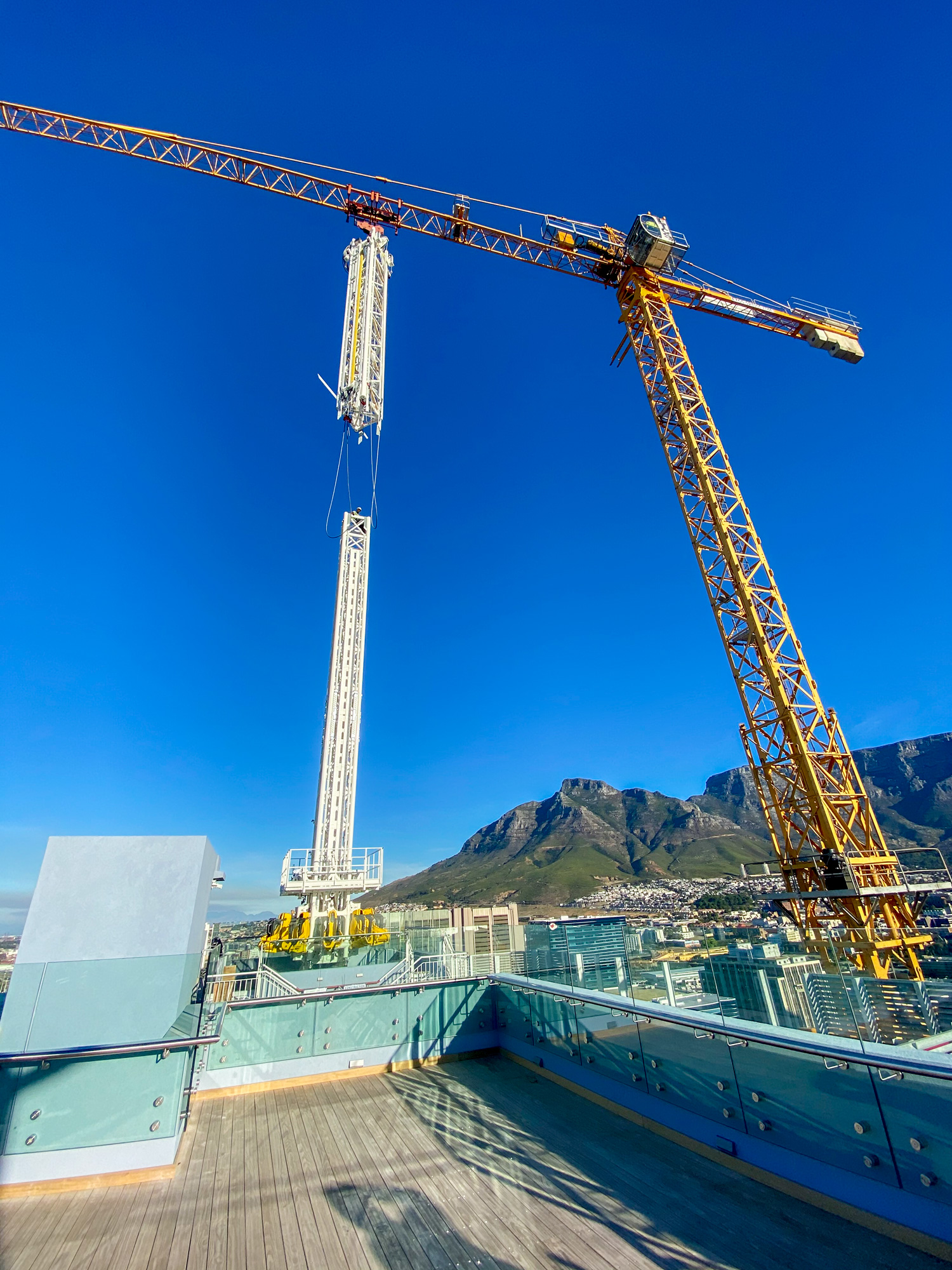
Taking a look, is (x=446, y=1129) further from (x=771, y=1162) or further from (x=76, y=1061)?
(x=76, y=1061)

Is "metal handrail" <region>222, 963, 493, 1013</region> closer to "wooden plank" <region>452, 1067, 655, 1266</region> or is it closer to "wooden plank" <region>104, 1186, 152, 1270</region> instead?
"wooden plank" <region>104, 1186, 152, 1270</region>

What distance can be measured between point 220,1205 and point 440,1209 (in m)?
2.59

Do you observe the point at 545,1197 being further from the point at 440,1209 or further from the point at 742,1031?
the point at 742,1031

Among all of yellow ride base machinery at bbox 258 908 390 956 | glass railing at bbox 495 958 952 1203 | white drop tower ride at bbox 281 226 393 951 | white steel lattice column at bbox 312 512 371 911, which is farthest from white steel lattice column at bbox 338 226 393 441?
glass railing at bbox 495 958 952 1203

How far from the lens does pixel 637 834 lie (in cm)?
14538

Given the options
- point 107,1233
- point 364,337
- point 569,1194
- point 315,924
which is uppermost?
point 364,337

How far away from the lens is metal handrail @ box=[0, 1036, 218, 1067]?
675cm

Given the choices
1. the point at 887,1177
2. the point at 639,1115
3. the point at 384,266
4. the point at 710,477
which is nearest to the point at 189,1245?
the point at 639,1115

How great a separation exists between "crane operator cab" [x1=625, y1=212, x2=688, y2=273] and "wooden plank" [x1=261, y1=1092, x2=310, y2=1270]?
3089 centimetres

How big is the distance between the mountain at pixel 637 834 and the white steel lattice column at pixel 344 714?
80.7 metres

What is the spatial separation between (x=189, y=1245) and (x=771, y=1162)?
6.32 meters

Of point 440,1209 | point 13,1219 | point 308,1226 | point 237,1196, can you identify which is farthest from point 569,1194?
point 13,1219

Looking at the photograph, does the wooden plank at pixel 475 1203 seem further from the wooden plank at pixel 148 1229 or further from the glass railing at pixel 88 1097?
the glass railing at pixel 88 1097

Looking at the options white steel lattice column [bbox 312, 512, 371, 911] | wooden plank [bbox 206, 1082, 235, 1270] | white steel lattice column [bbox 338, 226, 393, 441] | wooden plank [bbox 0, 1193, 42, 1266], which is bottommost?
wooden plank [bbox 206, 1082, 235, 1270]
